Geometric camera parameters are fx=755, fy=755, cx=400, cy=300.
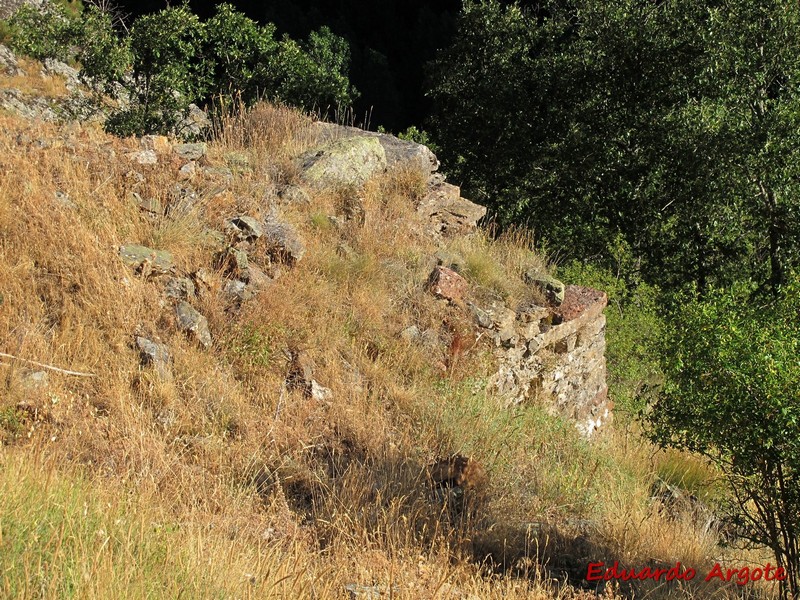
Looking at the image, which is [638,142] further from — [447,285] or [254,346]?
[254,346]

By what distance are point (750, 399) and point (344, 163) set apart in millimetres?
5217

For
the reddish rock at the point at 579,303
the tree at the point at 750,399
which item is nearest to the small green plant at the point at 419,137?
the reddish rock at the point at 579,303

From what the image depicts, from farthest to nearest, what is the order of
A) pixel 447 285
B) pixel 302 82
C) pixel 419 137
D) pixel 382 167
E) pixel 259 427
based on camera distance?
pixel 419 137 < pixel 302 82 < pixel 382 167 < pixel 447 285 < pixel 259 427

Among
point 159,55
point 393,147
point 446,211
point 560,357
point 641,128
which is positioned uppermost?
point 641,128

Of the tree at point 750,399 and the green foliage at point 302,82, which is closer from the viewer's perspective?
the tree at point 750,399

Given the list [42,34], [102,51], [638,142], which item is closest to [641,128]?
[638,142]

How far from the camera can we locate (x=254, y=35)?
11078mm

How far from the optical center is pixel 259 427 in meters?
5.23

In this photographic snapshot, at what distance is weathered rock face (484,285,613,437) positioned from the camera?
736 cm

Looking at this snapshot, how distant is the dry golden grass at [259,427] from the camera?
3.41 m

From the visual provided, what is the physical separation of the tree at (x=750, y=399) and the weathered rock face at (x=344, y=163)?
422cm

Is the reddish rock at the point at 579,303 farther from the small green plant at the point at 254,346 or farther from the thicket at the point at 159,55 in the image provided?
the thicket at the point at 159,55

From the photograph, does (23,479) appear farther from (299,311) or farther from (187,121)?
(187,121)

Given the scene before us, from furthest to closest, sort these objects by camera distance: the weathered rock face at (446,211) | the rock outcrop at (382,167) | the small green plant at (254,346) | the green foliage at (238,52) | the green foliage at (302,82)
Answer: the green foliage at (302,82) → the green foliage at (238,52) → the weathered rock face at (446,211) → the rock outcrop at (382,167) → the small green plant at (254,346)
